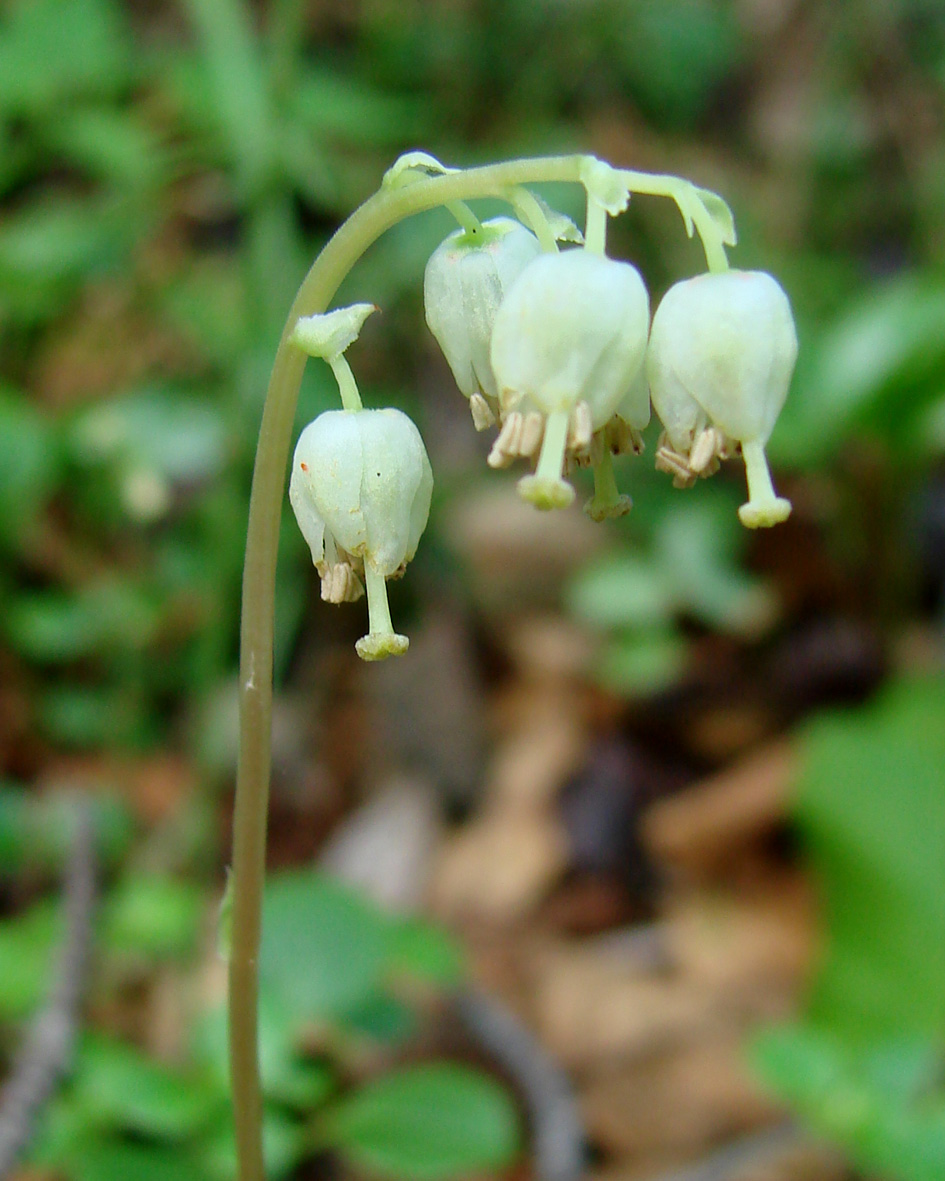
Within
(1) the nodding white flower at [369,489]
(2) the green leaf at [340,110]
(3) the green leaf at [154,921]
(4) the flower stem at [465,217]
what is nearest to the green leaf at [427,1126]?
(3) the green leaf at [154,921]

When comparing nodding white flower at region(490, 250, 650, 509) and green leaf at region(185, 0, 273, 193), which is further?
green leaf at region(185, 0, 273, 193)

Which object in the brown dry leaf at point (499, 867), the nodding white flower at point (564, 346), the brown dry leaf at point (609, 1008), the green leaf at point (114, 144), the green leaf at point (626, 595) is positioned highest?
the green leaf at point (114, 144)

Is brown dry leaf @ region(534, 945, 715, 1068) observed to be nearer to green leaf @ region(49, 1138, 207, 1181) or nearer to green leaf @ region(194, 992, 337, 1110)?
green leaf @ region(194, 992, 337, 1110)

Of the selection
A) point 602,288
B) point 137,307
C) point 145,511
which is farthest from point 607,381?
point 137,307

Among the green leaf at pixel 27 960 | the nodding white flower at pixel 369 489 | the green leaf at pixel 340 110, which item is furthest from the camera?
the green leaf at pixel 340 110

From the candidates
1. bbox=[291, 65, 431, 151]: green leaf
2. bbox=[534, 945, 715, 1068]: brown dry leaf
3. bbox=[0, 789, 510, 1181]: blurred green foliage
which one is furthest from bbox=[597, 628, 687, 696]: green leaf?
bbox=[291, 65, 431, 151]: green leaf

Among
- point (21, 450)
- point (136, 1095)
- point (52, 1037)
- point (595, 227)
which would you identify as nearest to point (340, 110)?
point (21, 450)

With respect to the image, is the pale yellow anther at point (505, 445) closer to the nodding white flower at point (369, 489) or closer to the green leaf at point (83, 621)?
the nodding white flower at point (369, 489)
